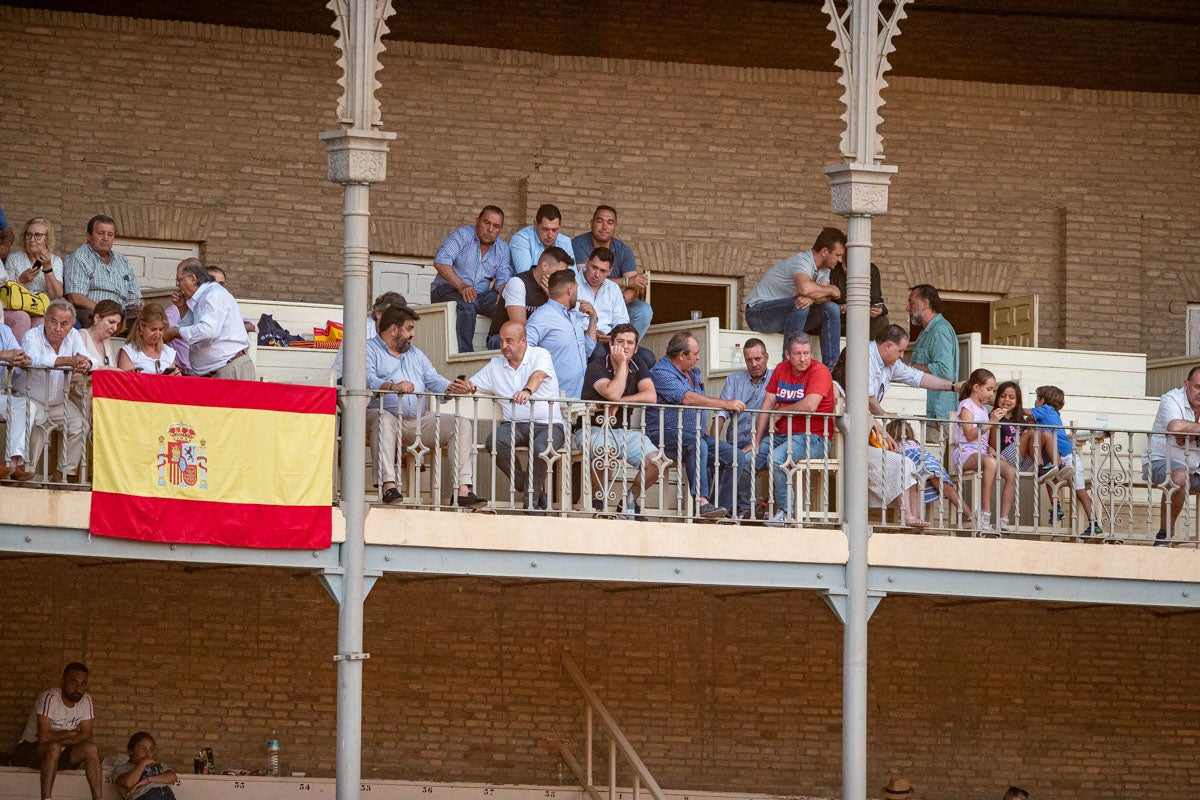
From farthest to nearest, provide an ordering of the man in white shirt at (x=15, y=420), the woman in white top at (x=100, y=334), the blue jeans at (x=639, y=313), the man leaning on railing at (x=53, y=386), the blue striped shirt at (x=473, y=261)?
the blue jeans at (x=639, y=313) < the blue striped shirt at (x=473, y=261) < the woman in white top at (x=100, y=334) < the man leaning on railing at (x=53, y=386) < the man in white shirt at (x=15, y=420)

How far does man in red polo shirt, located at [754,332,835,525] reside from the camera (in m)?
14.8

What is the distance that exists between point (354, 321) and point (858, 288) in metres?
3.54

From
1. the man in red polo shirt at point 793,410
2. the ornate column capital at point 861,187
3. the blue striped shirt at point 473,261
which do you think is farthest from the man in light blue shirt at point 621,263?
the ornate column capital at point 861,187

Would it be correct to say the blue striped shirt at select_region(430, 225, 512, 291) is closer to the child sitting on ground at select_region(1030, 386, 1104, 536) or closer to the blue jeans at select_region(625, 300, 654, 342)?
the blue jeans at select_region(625, 300, 654, 342)

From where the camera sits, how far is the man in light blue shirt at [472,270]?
645 inches

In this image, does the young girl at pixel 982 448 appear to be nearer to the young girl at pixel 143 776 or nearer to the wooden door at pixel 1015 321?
the wooden door at pixel 1015 321

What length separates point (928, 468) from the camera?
15.2 meters

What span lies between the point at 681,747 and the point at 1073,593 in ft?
15.2

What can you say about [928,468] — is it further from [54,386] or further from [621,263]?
[54,386]

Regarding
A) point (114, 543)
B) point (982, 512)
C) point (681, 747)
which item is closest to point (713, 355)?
point (982, 512)

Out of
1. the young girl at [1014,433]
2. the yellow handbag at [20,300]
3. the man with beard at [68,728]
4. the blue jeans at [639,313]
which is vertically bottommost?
the man with beard at [68,728]

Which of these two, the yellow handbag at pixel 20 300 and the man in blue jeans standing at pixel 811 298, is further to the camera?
the man in blue jeans standing at pixel 811 298

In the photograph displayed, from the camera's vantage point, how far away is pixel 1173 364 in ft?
62.0

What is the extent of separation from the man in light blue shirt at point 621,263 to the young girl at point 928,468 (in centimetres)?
227
